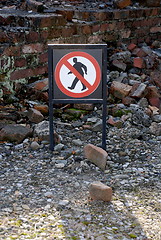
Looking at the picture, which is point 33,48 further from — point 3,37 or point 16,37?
point 3,37

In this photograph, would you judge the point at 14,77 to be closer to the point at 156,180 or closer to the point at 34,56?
the point at 34,56

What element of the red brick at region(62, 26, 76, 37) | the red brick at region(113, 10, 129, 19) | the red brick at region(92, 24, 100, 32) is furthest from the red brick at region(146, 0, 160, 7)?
the red brick at region(62, 26, 76, 37)

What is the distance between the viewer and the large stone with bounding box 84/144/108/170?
133 inches

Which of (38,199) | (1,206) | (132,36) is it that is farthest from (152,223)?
(132,36)

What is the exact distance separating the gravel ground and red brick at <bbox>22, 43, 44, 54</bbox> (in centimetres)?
106

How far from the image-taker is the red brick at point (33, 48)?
4535 mm

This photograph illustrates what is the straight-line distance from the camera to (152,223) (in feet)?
8.56

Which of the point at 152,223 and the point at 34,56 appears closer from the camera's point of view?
the point at 152,223

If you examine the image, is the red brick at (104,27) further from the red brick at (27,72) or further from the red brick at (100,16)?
the red brick at (27,72)

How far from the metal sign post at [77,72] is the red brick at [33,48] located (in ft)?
3.71

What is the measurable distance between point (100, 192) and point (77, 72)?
1.21 meters

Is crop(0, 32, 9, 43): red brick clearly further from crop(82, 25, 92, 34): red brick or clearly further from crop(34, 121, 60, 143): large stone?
crop(82, 25, 92, 34): red brick

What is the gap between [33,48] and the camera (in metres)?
4.64

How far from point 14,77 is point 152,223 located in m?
2.60
